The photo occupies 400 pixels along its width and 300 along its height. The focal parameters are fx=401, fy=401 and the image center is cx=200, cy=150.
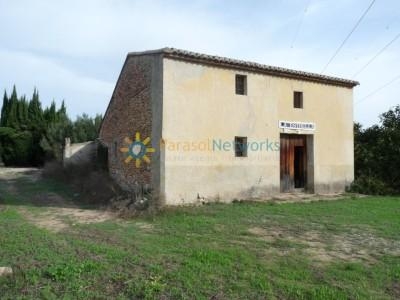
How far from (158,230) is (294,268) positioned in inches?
136

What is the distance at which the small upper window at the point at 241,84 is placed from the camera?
1317 cm

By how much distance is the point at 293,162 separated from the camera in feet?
48.1

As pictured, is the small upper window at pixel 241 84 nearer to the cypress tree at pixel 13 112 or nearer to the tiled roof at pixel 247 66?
the tiled roof at pixel 247 66

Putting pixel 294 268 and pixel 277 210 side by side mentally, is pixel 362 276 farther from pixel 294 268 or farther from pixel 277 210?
pixel 277 210

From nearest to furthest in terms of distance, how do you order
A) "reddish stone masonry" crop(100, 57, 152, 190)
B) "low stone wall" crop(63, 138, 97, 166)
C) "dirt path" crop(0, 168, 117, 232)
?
"dirt path" crop(0, 168, 117, 232), "reddish stone masonry" crop(100, 57, 152, 190), "low stone wall" crop(63, 138, 97, 166)

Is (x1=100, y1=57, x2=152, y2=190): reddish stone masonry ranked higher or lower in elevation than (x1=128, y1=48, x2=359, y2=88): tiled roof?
lower

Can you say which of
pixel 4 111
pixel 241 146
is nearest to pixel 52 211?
pixel 241 146

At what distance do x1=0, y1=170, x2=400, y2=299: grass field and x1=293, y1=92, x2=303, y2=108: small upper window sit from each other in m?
4.96

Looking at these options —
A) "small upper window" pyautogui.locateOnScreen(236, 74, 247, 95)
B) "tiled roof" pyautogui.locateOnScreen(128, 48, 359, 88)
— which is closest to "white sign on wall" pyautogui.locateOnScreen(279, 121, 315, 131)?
"tiled roof" pyautogui.locateOnScreen(128, 48, 359, 88)

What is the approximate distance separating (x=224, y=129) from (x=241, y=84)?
1789 millimetres

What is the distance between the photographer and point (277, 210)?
10.9 meters

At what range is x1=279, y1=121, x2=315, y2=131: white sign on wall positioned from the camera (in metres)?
14.0

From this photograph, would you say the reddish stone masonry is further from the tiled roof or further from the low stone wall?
the low stone wall

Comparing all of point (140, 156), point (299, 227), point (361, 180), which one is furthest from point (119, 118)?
point (361, 180)
